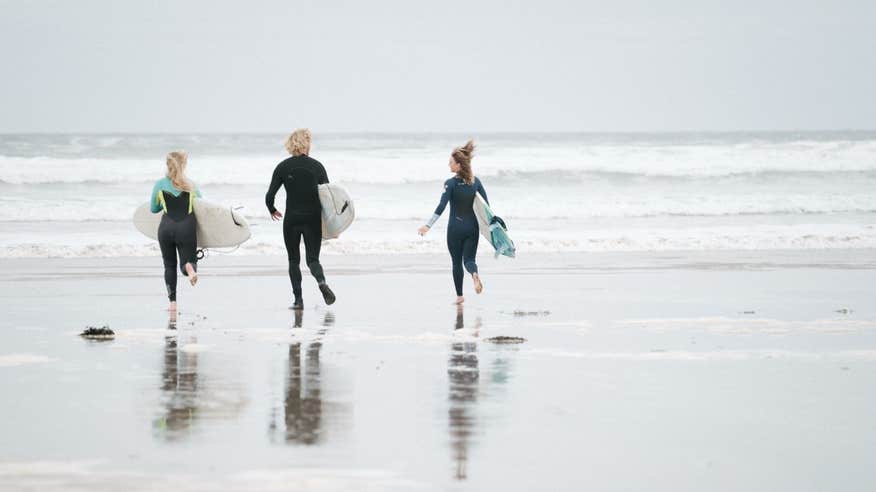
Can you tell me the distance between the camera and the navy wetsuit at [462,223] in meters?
14.1

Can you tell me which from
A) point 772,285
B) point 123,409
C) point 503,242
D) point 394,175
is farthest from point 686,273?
point 394,175

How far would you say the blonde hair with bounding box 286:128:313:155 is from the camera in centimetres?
1341

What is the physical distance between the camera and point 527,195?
137 feet

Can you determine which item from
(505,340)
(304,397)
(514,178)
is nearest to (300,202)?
(505,340)

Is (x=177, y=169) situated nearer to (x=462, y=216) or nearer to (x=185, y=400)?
(x=462, y=216)

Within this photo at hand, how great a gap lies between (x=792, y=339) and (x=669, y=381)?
2.63 metres

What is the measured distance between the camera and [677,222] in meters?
29.2

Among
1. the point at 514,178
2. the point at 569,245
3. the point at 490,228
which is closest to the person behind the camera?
the point at 490,228

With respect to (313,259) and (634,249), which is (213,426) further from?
(634,249)

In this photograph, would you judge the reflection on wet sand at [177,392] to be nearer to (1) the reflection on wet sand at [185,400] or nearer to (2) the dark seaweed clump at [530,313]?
(1) the reflection on wet sand at [185,400]

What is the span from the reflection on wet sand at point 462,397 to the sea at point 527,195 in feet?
27.1

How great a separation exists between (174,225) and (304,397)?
566cm

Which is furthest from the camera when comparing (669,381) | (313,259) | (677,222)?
(677,222)

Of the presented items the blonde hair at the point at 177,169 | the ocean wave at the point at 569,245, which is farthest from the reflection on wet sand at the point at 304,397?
the ocean wave at the point at 569,245
